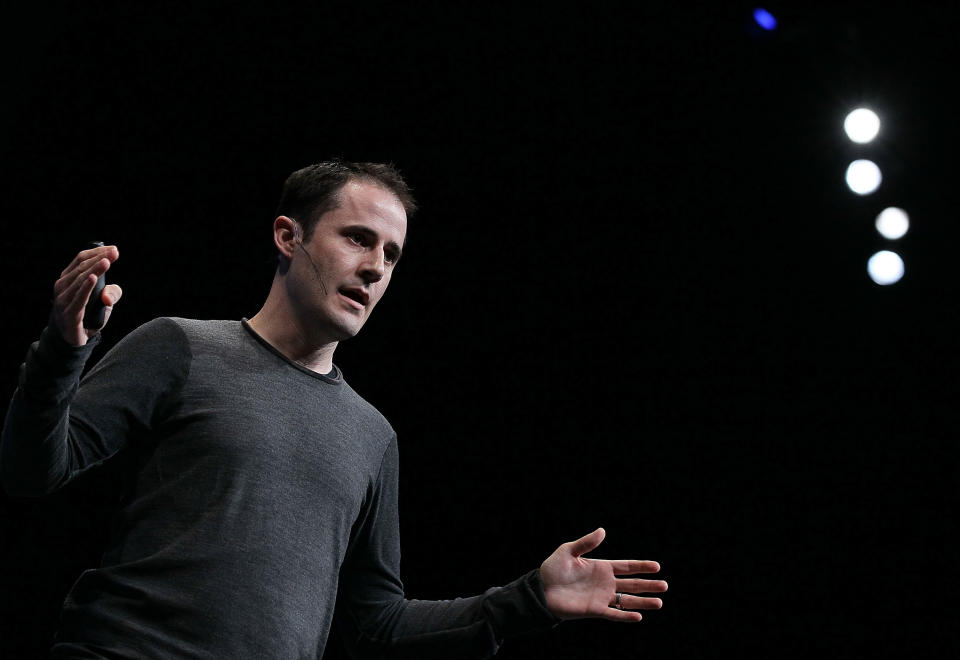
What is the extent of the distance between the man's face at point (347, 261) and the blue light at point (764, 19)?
194cm

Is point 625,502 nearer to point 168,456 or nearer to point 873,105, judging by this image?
point 873,105

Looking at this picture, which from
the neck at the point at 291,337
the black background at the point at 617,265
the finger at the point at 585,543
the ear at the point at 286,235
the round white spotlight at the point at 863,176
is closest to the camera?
the finger at the point at 585,543

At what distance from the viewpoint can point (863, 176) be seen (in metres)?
3.31

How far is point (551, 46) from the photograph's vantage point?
10.9ft

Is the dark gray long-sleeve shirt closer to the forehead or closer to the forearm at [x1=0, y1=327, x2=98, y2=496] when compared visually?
the forearm at [x1=0, y1=327, x2=98, y2=496]

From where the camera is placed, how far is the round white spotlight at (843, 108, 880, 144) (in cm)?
321

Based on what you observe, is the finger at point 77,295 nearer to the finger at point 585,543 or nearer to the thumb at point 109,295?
the thumb at point 109,295

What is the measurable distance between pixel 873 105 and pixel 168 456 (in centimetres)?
279

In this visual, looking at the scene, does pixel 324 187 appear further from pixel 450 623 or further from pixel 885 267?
pixel 885 267

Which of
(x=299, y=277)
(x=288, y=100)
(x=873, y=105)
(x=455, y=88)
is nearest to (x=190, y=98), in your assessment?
(x=288, y=100)

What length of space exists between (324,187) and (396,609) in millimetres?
Answer: 924

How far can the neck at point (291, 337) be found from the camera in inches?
70.7

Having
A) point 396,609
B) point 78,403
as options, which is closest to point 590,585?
point 396,609

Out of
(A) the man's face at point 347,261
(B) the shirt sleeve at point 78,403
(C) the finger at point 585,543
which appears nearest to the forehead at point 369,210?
(A) the man's face at point 347,261
